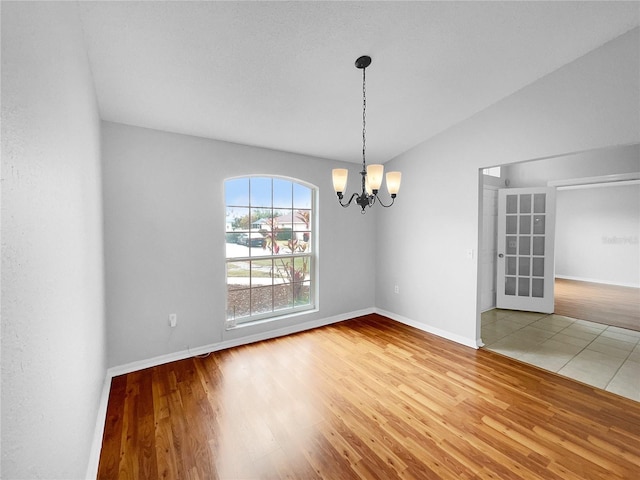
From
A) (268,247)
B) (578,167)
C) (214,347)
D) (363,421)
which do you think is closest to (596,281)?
(578,167)

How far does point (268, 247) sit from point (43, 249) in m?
2.73

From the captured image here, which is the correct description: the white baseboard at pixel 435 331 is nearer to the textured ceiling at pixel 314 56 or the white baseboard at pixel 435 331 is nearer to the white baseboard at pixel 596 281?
the textured ceiling at pixel 314 56

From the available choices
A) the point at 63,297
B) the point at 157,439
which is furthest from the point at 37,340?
the point at 157,439

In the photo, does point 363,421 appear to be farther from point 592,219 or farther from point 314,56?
point 592,219

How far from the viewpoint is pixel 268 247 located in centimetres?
360

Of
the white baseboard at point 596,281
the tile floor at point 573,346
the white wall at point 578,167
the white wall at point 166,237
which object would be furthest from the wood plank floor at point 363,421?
the white baseboard at point 596,281

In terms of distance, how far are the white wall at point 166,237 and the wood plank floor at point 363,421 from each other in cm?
35

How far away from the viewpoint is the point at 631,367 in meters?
2.78

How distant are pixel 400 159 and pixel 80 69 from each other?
367 centimetres

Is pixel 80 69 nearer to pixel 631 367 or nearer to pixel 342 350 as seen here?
pixel 342 350

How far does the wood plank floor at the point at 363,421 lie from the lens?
1.66 metres

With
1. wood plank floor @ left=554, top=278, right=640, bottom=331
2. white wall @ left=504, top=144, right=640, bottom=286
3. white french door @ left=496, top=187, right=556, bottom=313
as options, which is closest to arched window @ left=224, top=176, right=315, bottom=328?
white french door @ left=496, top=187, right=556, bottom=313

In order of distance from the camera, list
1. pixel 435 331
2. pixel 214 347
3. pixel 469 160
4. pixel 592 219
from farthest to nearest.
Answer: pixel 592 219 → pixel 435 331 → pixel 469 160 → pixel 214 347

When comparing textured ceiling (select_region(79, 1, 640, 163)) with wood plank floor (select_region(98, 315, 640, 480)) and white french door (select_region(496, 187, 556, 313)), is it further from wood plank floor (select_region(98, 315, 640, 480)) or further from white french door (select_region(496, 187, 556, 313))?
wood plank floor (select_region(98, 315, 640, 480))
